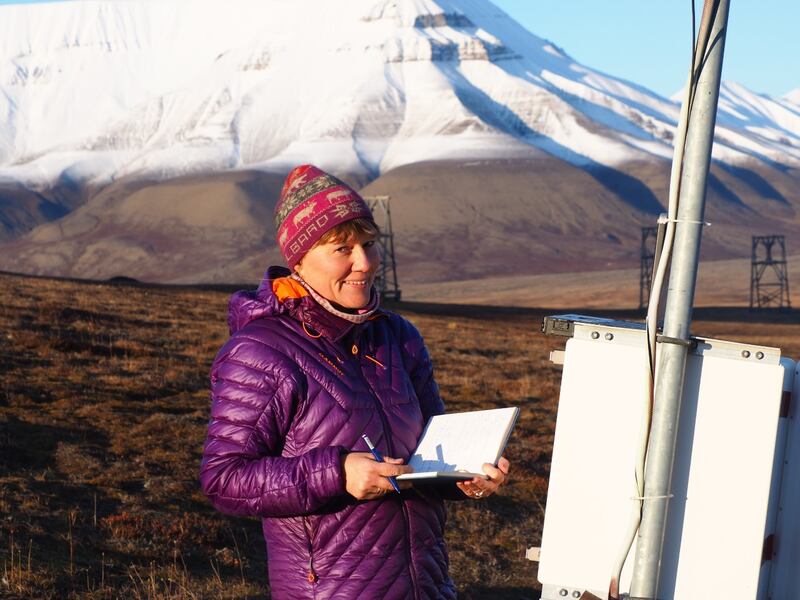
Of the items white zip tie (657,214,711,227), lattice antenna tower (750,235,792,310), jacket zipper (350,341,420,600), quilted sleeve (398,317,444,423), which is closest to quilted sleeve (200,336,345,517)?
jacket zipper (350,341,420,600)

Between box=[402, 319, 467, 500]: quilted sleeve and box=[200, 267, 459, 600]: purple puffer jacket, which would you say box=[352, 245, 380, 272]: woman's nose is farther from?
box=[402, 319, 467, 500]: quilted sleeve

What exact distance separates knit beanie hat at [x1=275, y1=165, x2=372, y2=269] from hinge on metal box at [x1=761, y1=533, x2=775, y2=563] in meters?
1.54

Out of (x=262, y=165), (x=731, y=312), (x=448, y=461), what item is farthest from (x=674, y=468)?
(x=262, y=165)

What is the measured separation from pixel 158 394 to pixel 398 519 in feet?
32.7

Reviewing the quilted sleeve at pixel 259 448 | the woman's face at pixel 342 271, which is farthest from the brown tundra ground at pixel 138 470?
the woman's face at pixel 342 271

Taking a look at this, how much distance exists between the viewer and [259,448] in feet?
10.7

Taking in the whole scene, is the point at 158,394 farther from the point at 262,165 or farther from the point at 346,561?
the point at 262,165

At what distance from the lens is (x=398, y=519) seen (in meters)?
3.36

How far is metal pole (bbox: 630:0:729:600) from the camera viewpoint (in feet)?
10.3

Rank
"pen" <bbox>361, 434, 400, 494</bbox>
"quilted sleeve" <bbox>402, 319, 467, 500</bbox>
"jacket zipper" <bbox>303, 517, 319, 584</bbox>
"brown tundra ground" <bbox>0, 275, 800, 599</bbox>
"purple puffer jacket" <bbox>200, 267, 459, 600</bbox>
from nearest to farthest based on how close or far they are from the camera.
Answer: "pen" <bbox>361, 434, 400, 494</bbox> < "purple puffer jacket" <bbox>200, 267, 459, 600</bbox> < "jacket zipper" <bbox>303, 517, 319, 584</bbox> < "quilted sleeve" <bbox>402, 319, 467, 500</bbox> < "brown tundra ground" <bbox>0, 275, 800, 599</bbox>

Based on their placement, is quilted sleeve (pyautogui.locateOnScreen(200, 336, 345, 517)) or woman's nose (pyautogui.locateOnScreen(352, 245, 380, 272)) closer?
quilted sleeve (pyautogui.locateOnScreen(200, 336, 345, 517))

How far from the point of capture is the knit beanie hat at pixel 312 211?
11.1 ft

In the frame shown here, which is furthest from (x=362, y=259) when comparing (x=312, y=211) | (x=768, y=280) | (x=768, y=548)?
(x=768, y=280)

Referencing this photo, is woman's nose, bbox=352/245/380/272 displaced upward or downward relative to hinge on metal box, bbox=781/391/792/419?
upward
